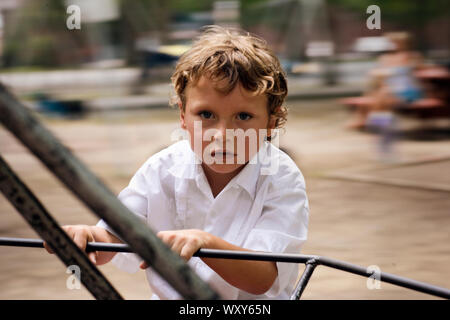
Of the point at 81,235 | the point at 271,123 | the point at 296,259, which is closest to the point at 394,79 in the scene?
the point at 271,123

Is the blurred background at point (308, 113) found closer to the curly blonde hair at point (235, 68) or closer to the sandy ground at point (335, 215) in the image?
the sandy ground at point (335, 215)

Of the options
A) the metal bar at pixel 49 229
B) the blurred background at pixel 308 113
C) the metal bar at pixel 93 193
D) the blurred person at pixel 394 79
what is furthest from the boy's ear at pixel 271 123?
the blurred person at pixel 394 79

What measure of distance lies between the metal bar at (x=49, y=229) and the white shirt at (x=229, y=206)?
0.58m

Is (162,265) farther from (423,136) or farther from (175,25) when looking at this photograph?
(175,25)

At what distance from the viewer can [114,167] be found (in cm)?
740

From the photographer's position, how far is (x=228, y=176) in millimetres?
1590

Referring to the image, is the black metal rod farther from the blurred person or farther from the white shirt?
the blurred person

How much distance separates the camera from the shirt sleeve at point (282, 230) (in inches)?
57.2

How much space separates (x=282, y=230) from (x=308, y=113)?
11.5 metres

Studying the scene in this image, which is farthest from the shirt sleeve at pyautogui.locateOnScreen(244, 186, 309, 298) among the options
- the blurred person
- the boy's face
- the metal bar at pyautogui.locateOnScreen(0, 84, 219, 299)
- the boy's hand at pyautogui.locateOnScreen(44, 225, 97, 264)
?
the blurred person

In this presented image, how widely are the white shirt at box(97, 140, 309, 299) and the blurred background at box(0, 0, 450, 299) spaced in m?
0.37

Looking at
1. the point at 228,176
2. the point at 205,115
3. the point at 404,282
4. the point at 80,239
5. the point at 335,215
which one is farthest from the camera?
the point at 335,215

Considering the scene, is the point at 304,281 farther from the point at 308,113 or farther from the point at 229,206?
the point at 308,113

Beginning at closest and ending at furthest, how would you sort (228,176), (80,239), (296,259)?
(296,259) < (80,239) < (228,176)
